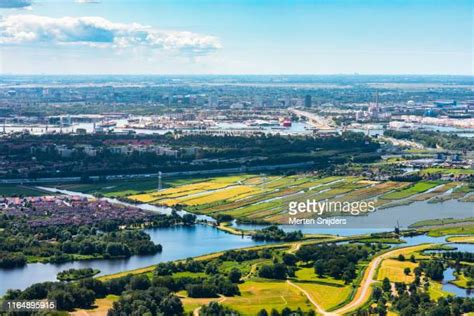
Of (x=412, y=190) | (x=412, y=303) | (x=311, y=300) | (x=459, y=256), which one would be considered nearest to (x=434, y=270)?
(x=459, y=256)

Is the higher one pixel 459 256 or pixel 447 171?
pixel 447 171

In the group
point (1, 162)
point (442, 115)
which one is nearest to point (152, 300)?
point (1, 162)

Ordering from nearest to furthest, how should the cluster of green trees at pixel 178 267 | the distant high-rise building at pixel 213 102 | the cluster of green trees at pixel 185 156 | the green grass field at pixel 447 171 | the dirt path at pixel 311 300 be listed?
the dirt path at pixel 311 300, the cluster of green trees at pixel 178 267, the green grass field at pixel 447 171, the cluster of green trees at pixel 185 156, the distant high-rise building at pixel 213 102

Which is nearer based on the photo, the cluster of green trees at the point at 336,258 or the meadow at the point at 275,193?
the cluster of green trees at the point at 336,258

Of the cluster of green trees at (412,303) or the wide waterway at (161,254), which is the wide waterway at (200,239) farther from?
the cluster of green trees at (412,303)

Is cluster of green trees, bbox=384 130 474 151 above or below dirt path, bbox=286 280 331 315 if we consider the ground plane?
above

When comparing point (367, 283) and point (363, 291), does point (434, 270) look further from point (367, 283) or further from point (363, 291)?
point (363, 291)

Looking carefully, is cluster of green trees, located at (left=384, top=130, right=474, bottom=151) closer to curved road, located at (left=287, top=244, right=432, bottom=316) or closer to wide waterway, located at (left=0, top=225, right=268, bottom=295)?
wide waterway, located at (left=0, top=225, right=268, bottom=295)

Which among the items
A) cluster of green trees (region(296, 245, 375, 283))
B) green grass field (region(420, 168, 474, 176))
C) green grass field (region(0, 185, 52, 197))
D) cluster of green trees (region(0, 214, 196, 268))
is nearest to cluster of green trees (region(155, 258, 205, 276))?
cluster of green trees (region(0, 214, 196, 268))

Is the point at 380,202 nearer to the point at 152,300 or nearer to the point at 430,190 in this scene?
the point at 430,190

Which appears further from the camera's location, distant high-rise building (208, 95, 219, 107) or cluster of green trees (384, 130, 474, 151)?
distant high-rise building (208, 95, 219, 107)

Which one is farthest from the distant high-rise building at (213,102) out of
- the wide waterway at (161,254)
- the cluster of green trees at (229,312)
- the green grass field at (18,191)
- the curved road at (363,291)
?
the cluster of green trees at (229,312)
